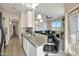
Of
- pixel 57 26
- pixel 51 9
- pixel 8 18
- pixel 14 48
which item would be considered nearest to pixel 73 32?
pixel 57 26

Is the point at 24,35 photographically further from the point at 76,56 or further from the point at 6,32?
the point at 76,56

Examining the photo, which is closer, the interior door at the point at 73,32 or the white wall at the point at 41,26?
the interior door at the point at 73,32

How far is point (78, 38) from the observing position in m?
1.80

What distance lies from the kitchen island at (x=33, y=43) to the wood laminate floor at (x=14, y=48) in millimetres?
92

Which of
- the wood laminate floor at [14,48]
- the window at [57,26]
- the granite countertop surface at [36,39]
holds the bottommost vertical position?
the wood laminate floor at [14,48]

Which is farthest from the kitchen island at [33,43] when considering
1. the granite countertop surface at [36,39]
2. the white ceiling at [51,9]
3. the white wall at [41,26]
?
the white ceiling at [51,9]

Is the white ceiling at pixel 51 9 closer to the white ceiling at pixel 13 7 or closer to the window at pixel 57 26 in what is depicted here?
the window at pixel 57 26

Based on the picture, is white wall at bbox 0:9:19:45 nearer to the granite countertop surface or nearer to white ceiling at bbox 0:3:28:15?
white ceiling at bbox 0:3:28:15

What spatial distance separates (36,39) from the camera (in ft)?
6.89

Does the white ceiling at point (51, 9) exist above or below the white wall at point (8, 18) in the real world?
above

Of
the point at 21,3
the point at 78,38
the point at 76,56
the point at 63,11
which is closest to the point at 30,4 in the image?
the point at 21,3

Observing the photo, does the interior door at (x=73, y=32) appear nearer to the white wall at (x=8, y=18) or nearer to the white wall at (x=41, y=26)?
the white wall at (x=41, y=26)

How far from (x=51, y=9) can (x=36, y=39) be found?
0.58 metres

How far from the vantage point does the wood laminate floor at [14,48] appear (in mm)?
1893
